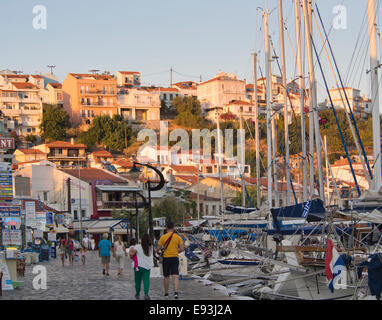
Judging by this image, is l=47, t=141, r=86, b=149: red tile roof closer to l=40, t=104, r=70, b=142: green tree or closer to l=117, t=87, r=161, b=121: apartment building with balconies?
l=40, t=104, r=70, b=142: green tree

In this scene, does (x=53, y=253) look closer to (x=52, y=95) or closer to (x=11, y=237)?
(x=11, y=237)

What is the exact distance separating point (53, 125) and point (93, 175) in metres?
42.5

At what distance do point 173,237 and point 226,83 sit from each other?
13633cm

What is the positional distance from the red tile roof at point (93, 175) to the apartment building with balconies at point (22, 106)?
1702 inches

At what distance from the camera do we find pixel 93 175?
83.4 meters

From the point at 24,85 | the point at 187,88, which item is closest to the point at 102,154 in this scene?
the point at 24,85

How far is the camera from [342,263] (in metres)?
14.9

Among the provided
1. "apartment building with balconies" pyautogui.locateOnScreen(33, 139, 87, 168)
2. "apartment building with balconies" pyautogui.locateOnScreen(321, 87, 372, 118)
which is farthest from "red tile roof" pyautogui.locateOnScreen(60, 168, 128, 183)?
"apartment building with balconies" pyautogui.locateOnScreen(321, 87, 372, 118)

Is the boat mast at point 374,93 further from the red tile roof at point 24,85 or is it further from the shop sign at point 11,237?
the red tile roof at point 24,85

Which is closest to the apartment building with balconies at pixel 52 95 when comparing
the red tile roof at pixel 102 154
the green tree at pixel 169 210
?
the red tile roof at pixel 102 154

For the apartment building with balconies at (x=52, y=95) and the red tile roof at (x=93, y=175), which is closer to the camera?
the red tile roof at (x=93, y=175)

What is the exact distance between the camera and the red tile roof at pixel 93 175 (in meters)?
80.4
